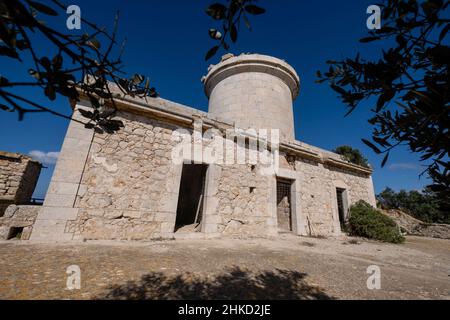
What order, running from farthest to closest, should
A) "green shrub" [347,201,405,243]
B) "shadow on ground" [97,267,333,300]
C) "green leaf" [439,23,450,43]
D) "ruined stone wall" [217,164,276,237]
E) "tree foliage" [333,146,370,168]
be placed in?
"tree foliage" [333,146,370,168] → "green shrub" [347,201,405,243] → "ruined stone wall" [217,164,276,237] → "shadow on ground" [97,267,333,300] → "green leaf" [439,23,450,43]

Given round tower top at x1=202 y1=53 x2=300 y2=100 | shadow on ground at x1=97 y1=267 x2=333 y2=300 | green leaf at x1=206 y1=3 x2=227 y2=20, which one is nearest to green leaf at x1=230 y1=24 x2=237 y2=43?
green leaf at x1=206 y1=3 x2=227 y2=20

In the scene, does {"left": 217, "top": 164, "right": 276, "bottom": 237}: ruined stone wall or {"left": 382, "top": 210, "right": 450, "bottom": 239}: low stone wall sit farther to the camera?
{"left": 382, "top": 210, "right": 450, "bottom": 239}: low stone wall

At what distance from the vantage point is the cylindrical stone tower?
8.52 metres

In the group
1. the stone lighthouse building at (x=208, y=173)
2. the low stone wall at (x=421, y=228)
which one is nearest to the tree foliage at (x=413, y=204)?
the low stone wall at (x=421, y=228)

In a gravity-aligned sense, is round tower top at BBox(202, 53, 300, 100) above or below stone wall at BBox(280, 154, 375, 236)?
above

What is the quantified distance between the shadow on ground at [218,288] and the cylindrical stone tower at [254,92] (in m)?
6.52

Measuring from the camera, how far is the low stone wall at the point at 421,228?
11.2 metres

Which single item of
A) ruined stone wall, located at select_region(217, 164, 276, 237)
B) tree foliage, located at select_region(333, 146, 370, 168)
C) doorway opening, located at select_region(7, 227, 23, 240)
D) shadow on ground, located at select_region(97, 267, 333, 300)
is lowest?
shadow on ground, located at select_region(97, 267, 333, 300)

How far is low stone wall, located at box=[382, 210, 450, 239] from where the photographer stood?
11.2 meters

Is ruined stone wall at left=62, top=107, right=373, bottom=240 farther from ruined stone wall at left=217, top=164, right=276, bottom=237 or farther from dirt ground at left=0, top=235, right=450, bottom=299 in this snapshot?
dirt ground at left=0, top=235, right=450, bottom=299

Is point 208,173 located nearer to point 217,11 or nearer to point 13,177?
point 217,11

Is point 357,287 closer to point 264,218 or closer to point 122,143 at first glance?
point 264,218

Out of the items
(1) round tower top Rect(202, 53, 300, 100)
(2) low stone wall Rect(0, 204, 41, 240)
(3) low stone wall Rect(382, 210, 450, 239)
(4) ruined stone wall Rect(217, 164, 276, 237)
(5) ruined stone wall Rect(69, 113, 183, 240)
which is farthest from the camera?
(3) low stone wall Rect(382, 210, 450, 239)
